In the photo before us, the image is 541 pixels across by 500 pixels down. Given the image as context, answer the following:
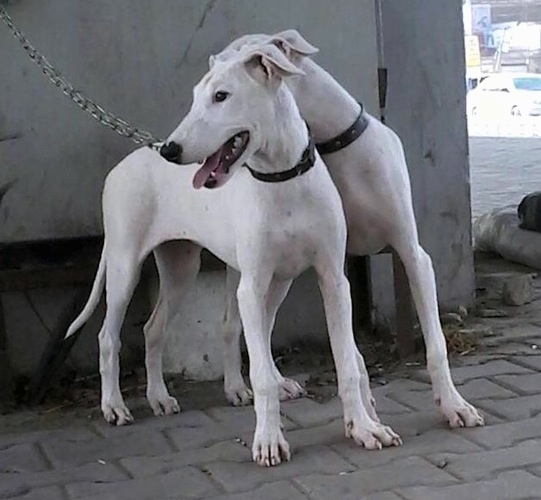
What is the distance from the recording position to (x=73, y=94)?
15.5 ft

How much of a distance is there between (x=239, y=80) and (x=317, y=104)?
55 cm

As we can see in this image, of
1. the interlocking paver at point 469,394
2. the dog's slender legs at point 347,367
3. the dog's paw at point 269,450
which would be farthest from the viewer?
the interlocking paver at point 469,394

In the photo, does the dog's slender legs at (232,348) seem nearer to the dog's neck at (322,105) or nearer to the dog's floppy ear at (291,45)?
the dog's neck at (322,105)

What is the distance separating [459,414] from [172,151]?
1475 mm

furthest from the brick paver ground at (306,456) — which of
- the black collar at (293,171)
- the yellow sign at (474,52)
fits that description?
the yellow sign at (474,52)

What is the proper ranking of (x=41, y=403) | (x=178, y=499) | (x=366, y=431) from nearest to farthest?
(x=178, y=499), (x=366, y=431), (x=41, y=403)

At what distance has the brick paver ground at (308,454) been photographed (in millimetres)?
3635

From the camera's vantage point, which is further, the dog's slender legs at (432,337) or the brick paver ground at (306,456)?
the dog's slender legs at (432,337)

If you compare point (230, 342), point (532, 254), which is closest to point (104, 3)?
point (230, 342)

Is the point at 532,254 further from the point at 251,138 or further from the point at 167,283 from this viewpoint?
the point at 251,138

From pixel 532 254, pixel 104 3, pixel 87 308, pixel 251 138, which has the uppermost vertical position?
pixel 104 3

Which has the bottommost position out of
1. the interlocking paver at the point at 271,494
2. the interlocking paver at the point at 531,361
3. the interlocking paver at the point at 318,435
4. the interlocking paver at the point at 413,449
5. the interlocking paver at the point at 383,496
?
the interlocking paver at the point at 531,361

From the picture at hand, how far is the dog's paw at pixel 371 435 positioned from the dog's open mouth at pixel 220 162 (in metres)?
1.03

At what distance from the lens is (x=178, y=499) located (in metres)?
3.67
